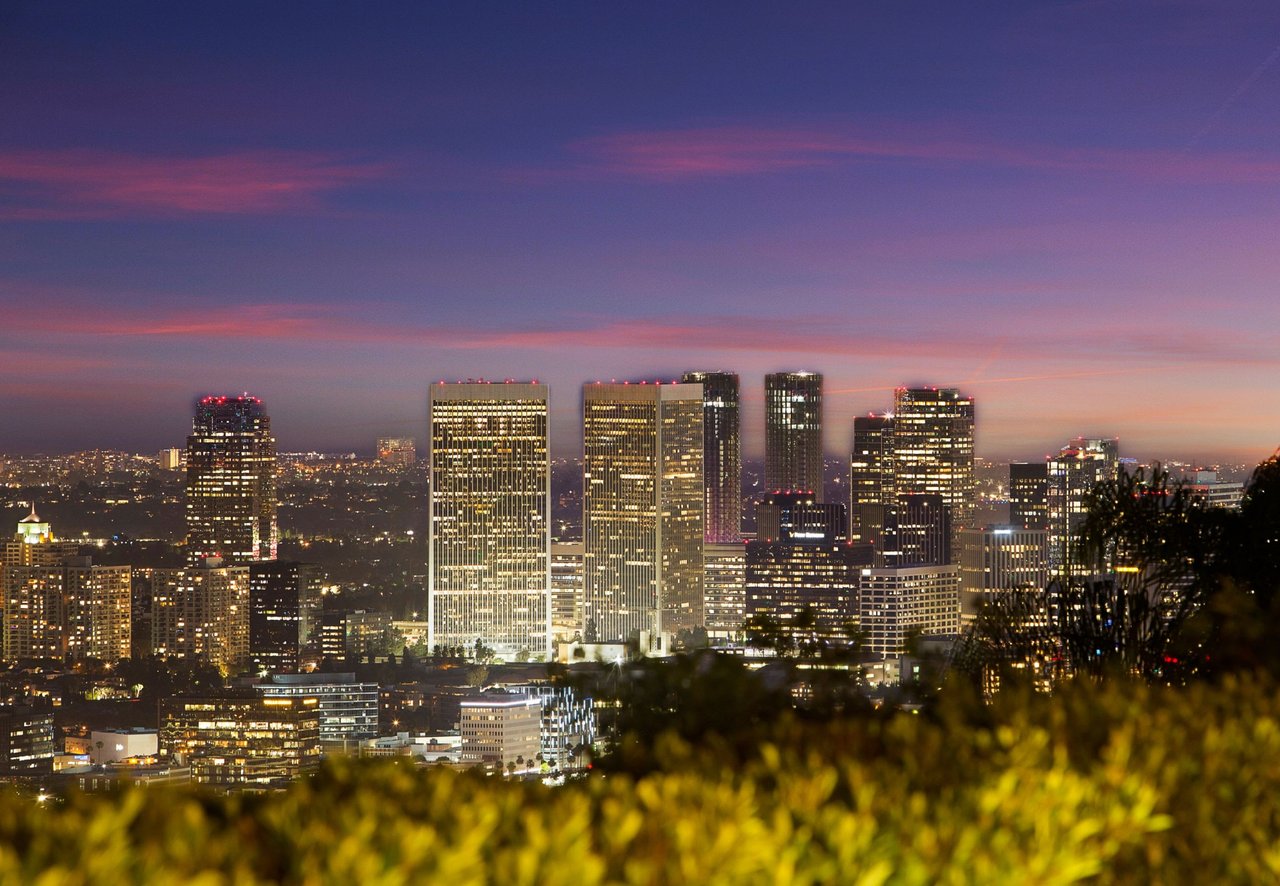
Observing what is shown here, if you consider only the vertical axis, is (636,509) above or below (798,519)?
above

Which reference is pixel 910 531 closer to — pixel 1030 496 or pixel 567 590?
pixel 1030 496

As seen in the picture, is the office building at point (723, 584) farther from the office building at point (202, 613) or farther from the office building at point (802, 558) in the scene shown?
the office building at point (202, 613)

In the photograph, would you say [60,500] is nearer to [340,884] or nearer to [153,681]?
[153,681]

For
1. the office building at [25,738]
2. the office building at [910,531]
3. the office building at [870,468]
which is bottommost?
the office building at [25,738]

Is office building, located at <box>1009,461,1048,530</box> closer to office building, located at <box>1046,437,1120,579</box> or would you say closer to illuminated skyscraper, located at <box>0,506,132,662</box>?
office building, located at <box>1046,437,1120,579</box>

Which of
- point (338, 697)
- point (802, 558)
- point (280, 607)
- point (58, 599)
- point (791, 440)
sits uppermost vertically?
point (791, 440)

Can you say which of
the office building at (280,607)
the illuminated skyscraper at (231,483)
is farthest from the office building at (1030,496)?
the illuminated skyscraper at (231,483)

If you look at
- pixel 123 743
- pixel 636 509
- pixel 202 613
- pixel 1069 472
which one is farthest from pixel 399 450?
pixel 123 743
